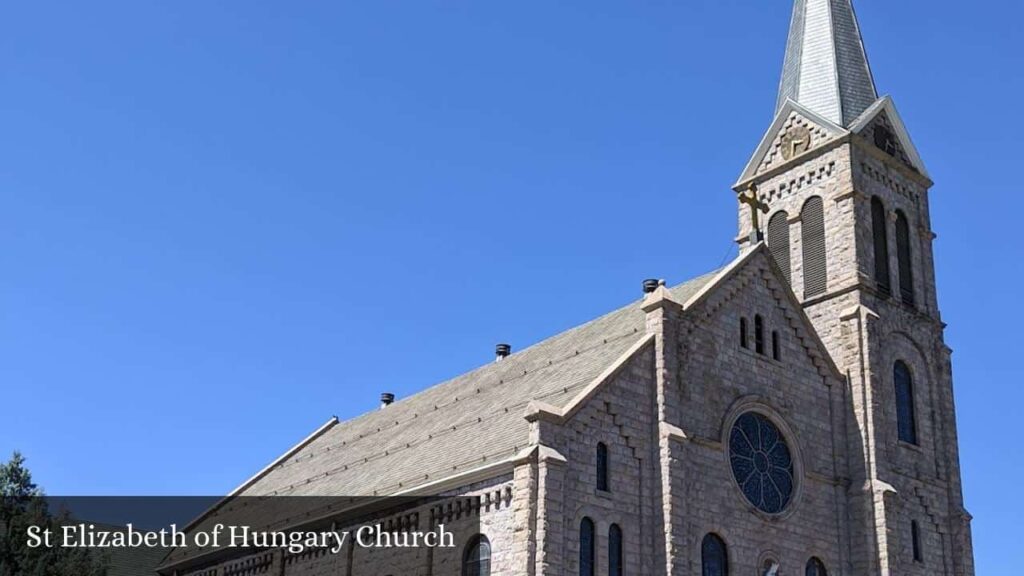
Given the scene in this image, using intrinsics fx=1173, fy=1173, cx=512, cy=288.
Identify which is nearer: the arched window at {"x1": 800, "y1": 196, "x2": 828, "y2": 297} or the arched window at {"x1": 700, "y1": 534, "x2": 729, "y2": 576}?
the arched window at {"x1": 700, "y1": 534, "x2": 729, "y2": 576}

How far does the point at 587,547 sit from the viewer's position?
30.1 m

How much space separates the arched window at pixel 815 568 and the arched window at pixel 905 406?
6.45 metres

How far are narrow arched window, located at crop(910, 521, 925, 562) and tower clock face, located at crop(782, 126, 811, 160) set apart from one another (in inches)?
552

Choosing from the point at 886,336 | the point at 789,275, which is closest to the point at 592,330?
the point at 789,275

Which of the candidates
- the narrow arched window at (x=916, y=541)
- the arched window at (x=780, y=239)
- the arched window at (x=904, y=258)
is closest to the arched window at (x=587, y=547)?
the narrow arched window at (x=916, y=541)

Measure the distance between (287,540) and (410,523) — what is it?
704cm

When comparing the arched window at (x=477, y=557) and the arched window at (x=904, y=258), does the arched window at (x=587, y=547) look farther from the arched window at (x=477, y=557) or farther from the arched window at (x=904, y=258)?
the arched window at (x=904, y=258)

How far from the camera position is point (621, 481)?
31422 millimetres

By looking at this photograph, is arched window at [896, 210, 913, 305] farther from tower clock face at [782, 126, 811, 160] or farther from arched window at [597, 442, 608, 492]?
arched window at [597, 442, 608, 492]

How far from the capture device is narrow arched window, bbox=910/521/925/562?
38.2 metres

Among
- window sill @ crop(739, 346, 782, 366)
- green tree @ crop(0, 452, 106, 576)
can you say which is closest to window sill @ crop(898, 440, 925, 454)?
window sill @ crop(739, 346, 782, 366)

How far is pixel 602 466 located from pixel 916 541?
13479 mm

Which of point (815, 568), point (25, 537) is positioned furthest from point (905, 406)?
point (25, 537)

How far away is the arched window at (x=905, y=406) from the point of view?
40375 millimetres
